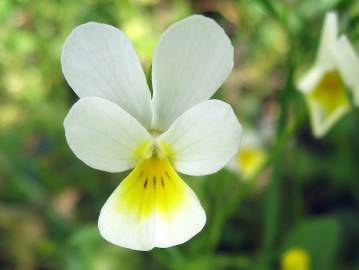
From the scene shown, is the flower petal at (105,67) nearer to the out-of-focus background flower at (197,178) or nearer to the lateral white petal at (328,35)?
the lateral white petal at (328,35)

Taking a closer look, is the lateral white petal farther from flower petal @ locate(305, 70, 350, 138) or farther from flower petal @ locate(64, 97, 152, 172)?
flower petal @ locate(64, 97, 152, 172)

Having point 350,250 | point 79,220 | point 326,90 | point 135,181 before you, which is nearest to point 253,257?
point 350,250

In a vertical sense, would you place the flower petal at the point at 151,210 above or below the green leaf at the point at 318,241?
above

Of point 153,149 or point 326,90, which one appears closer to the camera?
point 153,149

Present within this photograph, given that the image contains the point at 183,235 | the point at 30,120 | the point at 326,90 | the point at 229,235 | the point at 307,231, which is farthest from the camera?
the point at 30,120

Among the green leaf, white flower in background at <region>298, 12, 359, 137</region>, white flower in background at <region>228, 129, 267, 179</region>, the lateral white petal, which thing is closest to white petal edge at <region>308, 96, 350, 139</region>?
white flower in background at <region>298, 12, 359, 137</region>

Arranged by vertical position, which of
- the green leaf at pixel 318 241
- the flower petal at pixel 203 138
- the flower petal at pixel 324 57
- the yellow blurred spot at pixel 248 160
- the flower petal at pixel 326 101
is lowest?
the green leaf at pixel 318 241

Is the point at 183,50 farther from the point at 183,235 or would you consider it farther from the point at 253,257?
the point at 253,257

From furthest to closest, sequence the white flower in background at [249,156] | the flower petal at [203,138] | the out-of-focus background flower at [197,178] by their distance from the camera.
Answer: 1. the white flower in background at [249,156]
2. the out-of-focus background flower at [197,178]
3. the flower petal at [203,138]

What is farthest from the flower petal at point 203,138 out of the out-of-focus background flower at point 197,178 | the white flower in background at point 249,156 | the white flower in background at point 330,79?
the white flower in background at point 249,156
